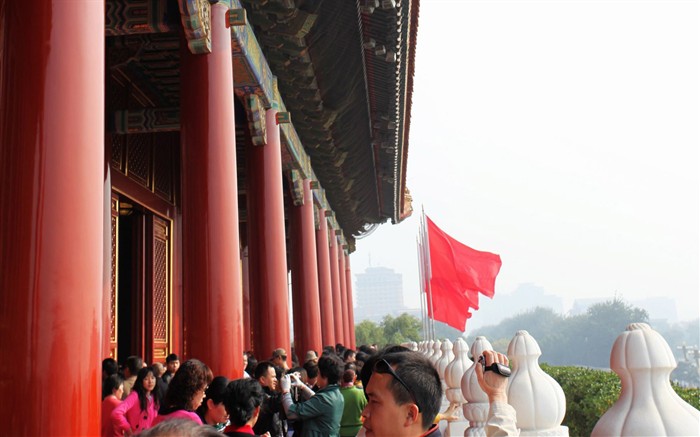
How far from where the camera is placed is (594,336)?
267ft

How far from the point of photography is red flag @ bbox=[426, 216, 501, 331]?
16016 millimetres

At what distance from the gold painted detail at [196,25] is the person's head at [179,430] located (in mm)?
6191

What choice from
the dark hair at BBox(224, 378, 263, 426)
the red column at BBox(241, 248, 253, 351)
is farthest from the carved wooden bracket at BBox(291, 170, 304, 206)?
the dark hair at BBox(224, 378, 263, 426)

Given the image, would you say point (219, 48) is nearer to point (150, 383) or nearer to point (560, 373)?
point (150, 383)

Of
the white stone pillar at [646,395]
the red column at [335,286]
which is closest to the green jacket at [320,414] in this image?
the white stone pillar at [646,395]

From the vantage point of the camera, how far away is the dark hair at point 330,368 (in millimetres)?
4512

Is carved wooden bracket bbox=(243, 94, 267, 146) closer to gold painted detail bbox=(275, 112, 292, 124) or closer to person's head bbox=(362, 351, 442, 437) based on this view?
gold painted detail bbox=(275, 112, 292, 124)

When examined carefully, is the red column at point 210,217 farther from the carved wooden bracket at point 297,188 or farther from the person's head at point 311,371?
the carved wooden bracket at point 297,188

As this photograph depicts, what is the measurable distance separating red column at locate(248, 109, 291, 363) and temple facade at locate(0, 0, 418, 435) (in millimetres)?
24

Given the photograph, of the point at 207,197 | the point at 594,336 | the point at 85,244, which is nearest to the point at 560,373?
the point at 207,197

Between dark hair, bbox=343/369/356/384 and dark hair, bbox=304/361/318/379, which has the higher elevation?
dark hair, bbox=343/369/356/384

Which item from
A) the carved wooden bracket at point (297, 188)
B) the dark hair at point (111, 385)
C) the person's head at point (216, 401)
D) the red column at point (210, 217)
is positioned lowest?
the dark hair at point (111, 385)

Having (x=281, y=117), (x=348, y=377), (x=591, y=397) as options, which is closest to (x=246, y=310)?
(x=281, y=117)

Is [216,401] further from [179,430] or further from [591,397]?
[591,397]
